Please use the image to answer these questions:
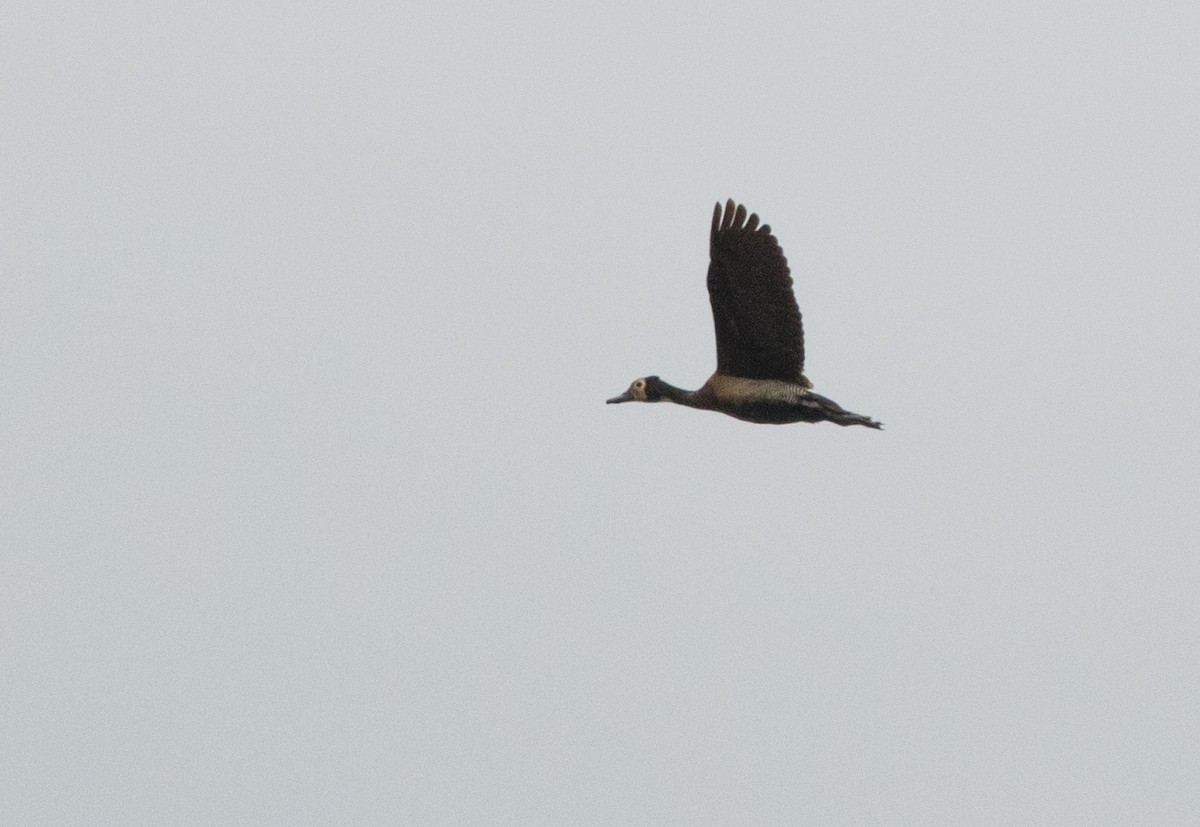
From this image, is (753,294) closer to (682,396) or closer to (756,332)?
(756,332)

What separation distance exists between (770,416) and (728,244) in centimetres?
204

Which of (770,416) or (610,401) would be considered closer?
(770,416)

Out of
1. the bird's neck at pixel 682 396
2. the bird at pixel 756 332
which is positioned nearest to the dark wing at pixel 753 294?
the bird at pixel 756 332

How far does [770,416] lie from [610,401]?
2990 mm

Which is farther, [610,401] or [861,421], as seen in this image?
[610,401]

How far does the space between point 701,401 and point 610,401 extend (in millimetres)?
1975

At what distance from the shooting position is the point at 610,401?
33.2 metres

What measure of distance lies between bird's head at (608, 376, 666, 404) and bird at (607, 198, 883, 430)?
1644 millimetres

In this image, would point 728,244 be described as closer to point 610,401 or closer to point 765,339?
point 765,339

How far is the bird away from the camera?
98.8 ft

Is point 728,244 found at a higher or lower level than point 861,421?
higher

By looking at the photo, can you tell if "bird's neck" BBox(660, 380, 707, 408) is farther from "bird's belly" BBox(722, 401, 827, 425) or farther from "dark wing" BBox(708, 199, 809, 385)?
"dark wing" BBox(708, 199, 809, 385)

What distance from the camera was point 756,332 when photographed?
3039cm

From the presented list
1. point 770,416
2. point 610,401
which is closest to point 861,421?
point 770,416
